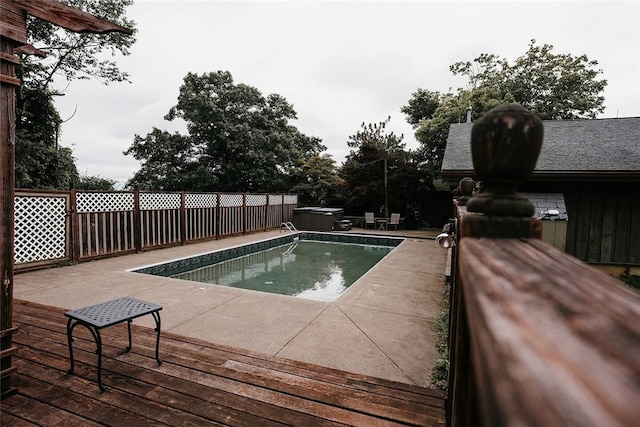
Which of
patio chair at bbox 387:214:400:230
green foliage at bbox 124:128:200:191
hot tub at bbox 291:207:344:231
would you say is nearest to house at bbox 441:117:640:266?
hot tub at bbox 291:207:344:231

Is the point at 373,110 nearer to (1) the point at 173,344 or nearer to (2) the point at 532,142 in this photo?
(1) the point at 173,344

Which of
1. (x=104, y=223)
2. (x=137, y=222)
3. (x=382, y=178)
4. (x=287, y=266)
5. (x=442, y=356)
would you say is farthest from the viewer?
(x=382, y=178)

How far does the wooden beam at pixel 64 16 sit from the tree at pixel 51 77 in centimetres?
912

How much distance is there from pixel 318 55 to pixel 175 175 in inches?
379

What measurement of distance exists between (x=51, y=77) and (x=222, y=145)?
7655 mm

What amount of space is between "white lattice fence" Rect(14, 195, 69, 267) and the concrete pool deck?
0.36 meters

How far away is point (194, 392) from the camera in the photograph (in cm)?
218

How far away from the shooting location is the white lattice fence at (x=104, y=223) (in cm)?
650

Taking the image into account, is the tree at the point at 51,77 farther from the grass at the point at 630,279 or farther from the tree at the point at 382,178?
the grass at the point at 630,279

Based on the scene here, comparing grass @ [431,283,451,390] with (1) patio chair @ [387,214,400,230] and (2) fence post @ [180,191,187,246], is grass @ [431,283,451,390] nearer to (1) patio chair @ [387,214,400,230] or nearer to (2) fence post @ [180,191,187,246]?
(2) fence post @ [180,191,187,246]

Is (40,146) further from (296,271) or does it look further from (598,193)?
(598,193)

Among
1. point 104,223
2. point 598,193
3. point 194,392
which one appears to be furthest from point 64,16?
point 598,193

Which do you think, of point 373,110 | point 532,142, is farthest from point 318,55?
point 532,142

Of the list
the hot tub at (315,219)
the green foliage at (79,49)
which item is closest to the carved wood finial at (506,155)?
the hot tub at (315,219)
